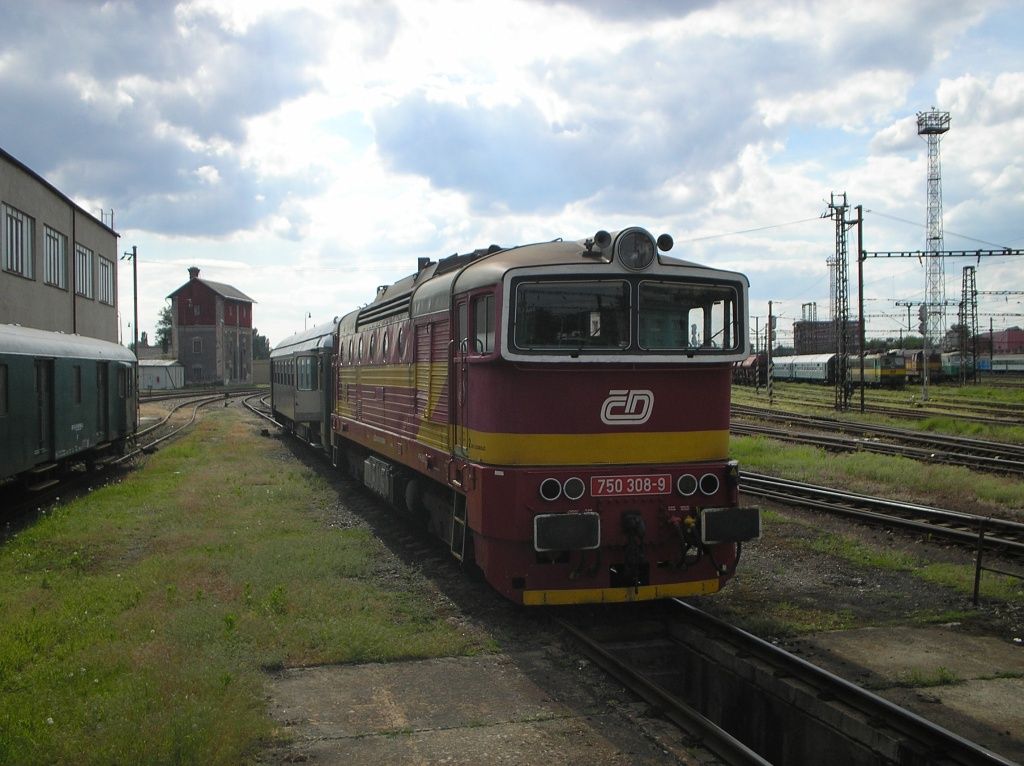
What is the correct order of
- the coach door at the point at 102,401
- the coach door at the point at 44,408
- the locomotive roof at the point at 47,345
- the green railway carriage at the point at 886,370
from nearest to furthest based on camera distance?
the locomotive roof at the point at 47,345 < the coach door at the point at 44,408 < the coach door at the point at 102,401 < the green railway carriage at the point at 886,370

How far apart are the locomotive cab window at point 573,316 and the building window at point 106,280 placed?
36.3 m

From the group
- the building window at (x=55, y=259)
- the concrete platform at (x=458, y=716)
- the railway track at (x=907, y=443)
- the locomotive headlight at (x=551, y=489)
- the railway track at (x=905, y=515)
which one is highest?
the building window at (x=55, y=259)

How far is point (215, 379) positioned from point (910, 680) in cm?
7809

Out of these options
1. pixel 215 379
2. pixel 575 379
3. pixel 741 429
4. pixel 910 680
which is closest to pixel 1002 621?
pixel 910 680

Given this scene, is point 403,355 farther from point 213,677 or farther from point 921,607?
point 921,607

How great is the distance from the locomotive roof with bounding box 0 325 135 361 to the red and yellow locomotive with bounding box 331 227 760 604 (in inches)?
353

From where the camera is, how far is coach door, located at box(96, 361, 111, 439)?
63.3 ft

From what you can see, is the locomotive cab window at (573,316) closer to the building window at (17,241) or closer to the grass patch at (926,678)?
the grass patch at (926,678)

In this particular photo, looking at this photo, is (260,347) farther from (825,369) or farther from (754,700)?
(754,700)

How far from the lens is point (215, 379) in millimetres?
78688

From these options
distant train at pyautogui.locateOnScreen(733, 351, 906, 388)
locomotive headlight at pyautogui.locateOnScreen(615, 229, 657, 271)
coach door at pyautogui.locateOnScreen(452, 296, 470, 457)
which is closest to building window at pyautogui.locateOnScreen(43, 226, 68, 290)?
coach door at pyautogui.locateOnScreen(452, 296, 470, 457)

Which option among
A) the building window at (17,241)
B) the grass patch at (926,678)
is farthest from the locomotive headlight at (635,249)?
the building window at (17,241)

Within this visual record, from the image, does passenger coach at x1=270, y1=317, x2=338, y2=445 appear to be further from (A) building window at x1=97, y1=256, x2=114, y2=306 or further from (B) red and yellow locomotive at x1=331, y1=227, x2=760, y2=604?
(A) building window at x1=97, y1=256, x2=114, y2=306

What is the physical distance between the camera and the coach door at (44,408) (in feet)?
49.0
